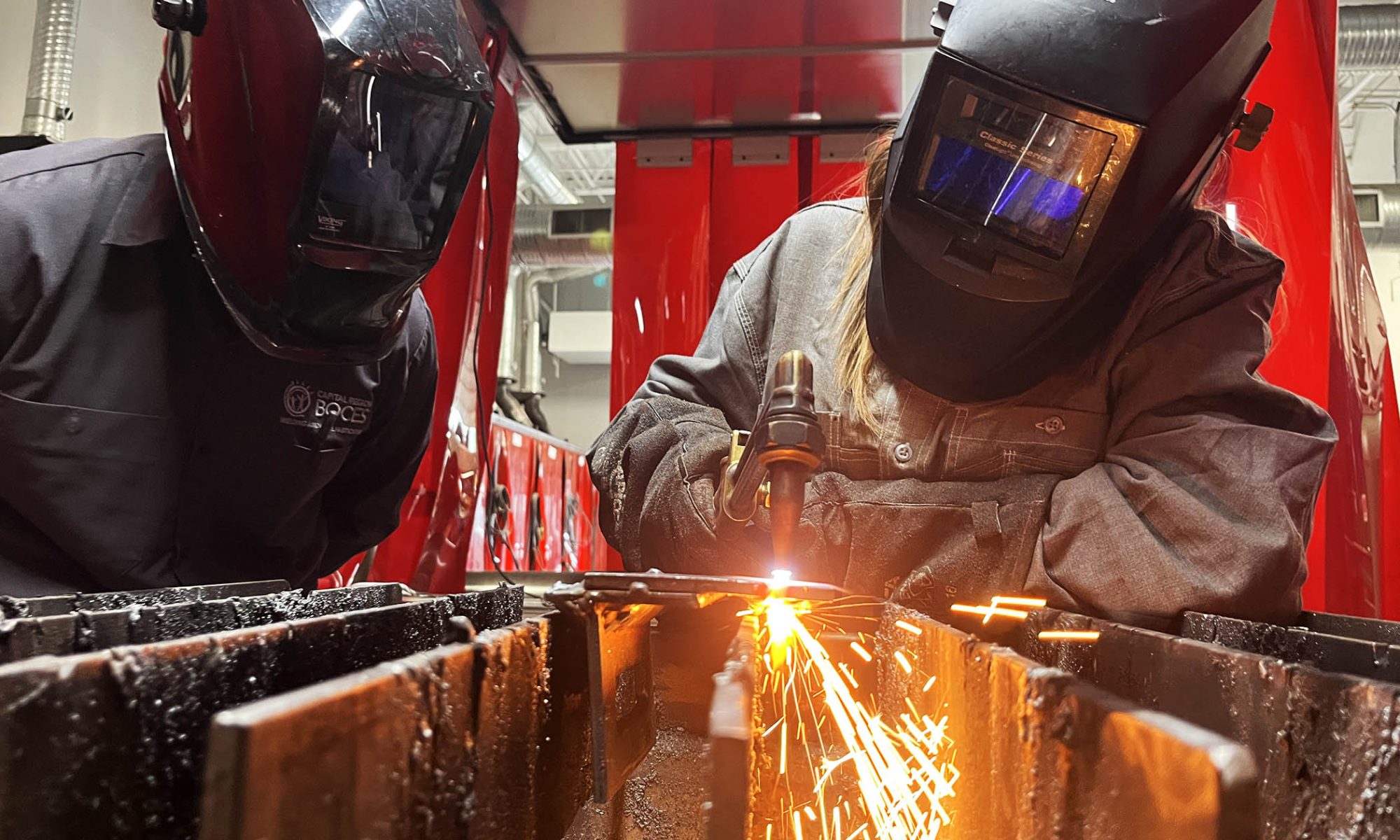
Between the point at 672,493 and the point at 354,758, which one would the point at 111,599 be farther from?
the point at 672,493

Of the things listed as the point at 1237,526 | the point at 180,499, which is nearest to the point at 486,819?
the point at 1237,526

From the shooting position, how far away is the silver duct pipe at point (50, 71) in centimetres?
249

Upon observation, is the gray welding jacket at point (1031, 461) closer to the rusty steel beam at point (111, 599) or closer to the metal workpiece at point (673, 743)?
the metal workpiece at point (673, 743)

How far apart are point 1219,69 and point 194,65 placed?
1467mm

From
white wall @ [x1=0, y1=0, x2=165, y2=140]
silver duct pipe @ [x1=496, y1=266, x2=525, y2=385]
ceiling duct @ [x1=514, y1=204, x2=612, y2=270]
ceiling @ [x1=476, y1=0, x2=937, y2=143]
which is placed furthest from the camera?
silver duct pipe @ [x1=496, y1=266, x2=525, y2=385]

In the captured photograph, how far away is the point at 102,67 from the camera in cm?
304

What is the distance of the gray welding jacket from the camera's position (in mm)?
1074

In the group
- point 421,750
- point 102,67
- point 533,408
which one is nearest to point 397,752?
point 421,750

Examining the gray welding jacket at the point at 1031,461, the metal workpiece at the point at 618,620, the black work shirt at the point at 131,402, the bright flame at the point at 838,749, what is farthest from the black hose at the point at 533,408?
the metal workpiece at the point at 618,620

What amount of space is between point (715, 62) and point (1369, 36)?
3127 millimetres

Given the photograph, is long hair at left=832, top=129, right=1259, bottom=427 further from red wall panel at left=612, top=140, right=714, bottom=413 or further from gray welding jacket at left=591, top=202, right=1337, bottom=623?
red wall panel at left=612, top=140, right=714, bottom=413

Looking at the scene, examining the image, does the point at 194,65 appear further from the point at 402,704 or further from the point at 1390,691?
the point at 1390,691

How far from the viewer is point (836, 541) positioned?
1372mm

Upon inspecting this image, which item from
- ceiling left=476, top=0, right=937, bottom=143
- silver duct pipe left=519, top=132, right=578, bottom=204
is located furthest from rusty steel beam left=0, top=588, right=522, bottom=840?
silver duct pipe left=519, top=132, right=578, bottom=204
